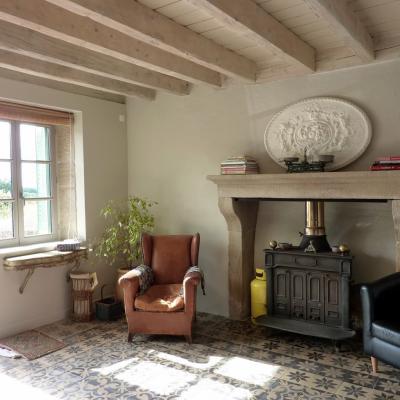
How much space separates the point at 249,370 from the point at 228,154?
2.06 m

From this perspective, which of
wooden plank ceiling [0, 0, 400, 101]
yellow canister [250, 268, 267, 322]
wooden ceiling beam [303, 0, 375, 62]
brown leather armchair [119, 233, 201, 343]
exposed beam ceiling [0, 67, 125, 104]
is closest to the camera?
wooden ceiling beam [303, 0, 375, 62]

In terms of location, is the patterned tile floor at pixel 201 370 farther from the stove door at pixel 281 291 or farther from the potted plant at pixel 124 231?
the potted plant at pixel 124 231

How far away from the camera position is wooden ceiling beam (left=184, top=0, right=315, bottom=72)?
229 centimetres

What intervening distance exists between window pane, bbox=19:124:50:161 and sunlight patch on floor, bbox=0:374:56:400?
7.04ft

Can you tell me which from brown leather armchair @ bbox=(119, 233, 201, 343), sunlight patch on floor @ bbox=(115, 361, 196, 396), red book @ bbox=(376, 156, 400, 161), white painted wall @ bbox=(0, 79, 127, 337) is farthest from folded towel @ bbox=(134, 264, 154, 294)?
red book @ bbox=(376, 156, 400, 161)

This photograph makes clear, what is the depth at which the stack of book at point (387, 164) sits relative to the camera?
3.09 metres

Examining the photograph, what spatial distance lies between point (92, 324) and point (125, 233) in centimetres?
107

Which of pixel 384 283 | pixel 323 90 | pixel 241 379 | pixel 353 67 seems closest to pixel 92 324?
pixel 241 379

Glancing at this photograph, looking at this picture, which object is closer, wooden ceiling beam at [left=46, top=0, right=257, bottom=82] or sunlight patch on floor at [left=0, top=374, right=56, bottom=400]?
wooden ceiling beam at [left=46, top=0, right=257, bottom=82]

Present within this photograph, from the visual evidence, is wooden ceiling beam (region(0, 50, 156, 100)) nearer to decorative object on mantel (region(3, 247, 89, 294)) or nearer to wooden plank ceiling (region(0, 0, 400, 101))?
wooden plank ceiling (region(0, 0, 400, 101))

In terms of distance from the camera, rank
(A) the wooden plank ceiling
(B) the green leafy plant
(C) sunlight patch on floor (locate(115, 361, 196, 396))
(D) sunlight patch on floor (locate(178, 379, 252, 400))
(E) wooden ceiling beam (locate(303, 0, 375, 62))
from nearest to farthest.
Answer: (E) wooden ceiling beam (locate(303, 0, 375, 62))
(A) the wooden plank ceiling
(D) sunlight patch on floor (locate(178, 379, 252, 400))
(C) sunlight patch on floor (locate(115, 361, 196, 396))
(B) the green leafy plant

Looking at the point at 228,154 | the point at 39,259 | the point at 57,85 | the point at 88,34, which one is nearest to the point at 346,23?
the point at 88,34

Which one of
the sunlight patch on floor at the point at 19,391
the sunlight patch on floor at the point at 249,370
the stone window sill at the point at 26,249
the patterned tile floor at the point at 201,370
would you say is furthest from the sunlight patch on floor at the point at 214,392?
the stone window sill at the point at 26,249

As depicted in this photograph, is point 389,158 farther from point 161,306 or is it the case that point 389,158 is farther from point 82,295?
point 82,295
